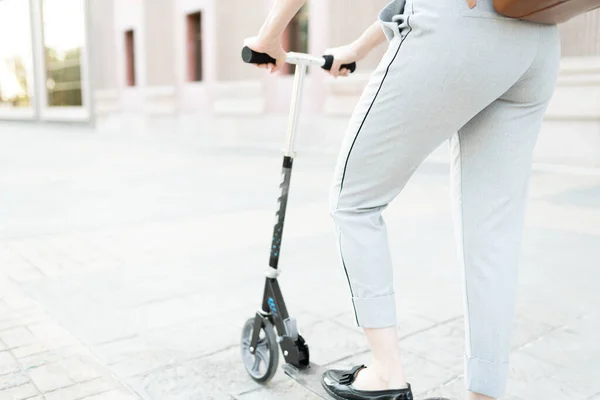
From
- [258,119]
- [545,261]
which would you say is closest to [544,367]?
[545,261]

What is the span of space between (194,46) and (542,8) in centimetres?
1832

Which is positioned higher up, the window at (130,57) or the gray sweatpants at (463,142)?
the window at (130,57)

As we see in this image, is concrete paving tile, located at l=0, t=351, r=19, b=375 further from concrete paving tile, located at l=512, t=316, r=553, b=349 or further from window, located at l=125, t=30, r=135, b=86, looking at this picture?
window, located at l=125, t=30, r=135, b=86

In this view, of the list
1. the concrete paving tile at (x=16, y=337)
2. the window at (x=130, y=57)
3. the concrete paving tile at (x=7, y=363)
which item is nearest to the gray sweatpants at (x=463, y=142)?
the concrete paving tile at (x=7, y=363)

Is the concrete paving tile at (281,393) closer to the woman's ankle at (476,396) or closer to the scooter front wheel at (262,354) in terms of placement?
the scooter front wheel at (262,354)

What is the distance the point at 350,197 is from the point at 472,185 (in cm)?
35

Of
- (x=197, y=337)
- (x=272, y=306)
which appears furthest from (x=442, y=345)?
(x=197, y=337)

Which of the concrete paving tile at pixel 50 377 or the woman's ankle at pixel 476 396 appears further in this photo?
the concrete paving tile at pixel 50 377

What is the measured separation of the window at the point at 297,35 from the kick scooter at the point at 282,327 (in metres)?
12.8

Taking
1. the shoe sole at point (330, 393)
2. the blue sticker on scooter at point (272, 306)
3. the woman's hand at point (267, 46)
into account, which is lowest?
the shoe sole at point (330, 393)

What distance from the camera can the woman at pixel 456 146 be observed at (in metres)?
1.50

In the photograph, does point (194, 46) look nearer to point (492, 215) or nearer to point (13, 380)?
point (13, 380)

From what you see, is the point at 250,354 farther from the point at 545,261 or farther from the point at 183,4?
the point at 183,4

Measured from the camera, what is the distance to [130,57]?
2312 centimetres
